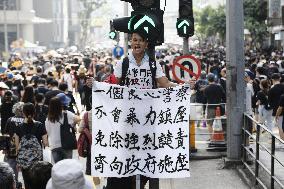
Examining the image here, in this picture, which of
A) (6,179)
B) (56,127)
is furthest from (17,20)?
(6,179)

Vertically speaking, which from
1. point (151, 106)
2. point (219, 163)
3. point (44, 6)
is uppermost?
point (44, 6)

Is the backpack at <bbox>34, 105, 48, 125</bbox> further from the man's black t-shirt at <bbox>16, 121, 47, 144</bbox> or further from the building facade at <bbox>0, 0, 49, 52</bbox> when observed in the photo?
the building facade at <bbox>0, 0, 49, 52</bbox>

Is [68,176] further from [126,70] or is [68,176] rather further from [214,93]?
[214,93]

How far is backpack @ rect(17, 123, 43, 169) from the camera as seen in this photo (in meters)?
9.62

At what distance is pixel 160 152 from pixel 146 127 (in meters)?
0.27

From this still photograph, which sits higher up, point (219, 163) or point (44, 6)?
point (44, 6)

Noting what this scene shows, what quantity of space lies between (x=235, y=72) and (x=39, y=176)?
7943 millimetres

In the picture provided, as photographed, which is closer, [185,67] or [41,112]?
[185,67]

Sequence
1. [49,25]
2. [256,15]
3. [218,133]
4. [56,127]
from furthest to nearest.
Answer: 1. [49,25]
2. [256,15]
3. [218,133]
4. [56,127]

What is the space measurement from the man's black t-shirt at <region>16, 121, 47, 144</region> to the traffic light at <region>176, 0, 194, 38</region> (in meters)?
3.81

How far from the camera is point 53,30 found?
114 m

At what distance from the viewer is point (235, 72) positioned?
12.7 m

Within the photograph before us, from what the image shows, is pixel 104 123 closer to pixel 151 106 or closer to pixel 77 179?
pixel 151 106

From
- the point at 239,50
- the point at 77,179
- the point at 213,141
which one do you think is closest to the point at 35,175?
the point at 77,179
